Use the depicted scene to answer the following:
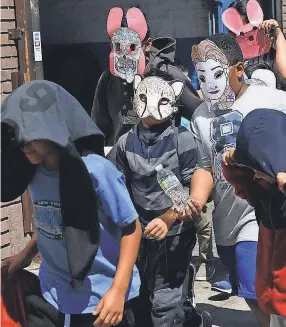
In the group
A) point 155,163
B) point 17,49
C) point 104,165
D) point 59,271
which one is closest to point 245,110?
point 155,163

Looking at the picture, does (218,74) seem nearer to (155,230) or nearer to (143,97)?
(143,97)

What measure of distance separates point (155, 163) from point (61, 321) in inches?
43.0

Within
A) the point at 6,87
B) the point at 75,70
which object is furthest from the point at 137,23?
the point at 75,70

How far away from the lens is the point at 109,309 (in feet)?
9.43

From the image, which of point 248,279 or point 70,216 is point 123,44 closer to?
point 248,279

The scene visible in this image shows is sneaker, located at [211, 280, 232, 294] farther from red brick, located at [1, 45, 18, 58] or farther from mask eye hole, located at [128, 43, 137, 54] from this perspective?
red brick, located at [1, 45, 18, 58]

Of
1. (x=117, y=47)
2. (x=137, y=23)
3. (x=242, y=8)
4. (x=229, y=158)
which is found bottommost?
(x=229, y=158)

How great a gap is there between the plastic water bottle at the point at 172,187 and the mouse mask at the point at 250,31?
4.93 ft

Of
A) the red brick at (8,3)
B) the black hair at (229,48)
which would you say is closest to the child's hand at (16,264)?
the black hair at (229,48)

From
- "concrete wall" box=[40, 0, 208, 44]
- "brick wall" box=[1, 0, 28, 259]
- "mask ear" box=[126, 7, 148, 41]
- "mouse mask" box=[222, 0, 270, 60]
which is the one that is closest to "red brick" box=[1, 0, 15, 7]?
"brick wall" box=[1, 0, 28, 259]

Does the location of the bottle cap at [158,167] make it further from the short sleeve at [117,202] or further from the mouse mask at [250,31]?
the mouse mask at [250,31]

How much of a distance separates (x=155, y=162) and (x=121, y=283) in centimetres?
110

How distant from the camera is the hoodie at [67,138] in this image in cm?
277

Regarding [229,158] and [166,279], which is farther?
[166,279]
